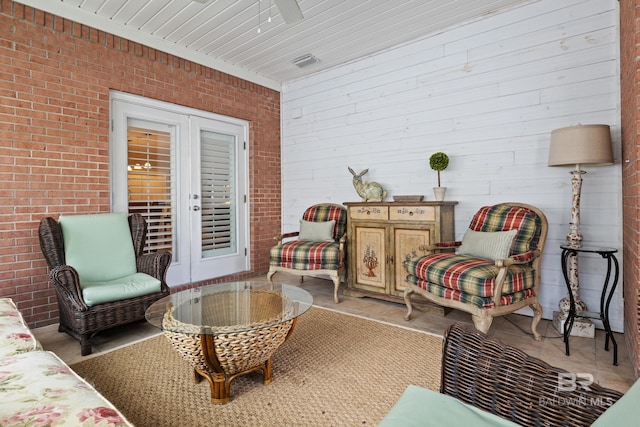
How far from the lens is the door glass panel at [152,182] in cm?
366

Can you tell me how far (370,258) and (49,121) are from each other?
128 inches

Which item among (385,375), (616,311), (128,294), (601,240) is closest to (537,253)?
(601,240)

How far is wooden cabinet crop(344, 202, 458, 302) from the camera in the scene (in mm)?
3227

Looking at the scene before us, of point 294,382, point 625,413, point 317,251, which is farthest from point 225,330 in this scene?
point 317,251

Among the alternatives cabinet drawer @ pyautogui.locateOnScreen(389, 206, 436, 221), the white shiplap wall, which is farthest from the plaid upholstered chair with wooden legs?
cabinet drawer @ pyautogui.locateOnScreen(389, 206, 436, 221)

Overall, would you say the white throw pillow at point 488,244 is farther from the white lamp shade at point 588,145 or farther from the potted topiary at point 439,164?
the white lamp shade at point 588,145

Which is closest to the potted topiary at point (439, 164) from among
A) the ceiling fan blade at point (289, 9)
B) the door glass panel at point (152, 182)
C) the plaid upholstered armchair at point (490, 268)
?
the plaid upholstered armchair at point (490, 268)

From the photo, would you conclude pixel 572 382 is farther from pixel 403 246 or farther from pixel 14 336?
pixel 403 246

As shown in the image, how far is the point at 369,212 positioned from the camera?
11.9 ft

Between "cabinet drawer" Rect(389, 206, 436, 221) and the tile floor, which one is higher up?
"cabinet drawer" Rect(389, 206, 436, 221)

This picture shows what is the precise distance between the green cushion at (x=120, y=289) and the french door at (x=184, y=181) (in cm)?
108

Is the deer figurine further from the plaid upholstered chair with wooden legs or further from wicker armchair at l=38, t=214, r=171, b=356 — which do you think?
wicker armchair at l=38, t=214, r=171, b=356

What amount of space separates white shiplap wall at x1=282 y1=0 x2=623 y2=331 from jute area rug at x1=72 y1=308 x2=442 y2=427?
161cm

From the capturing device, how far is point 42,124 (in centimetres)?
298
